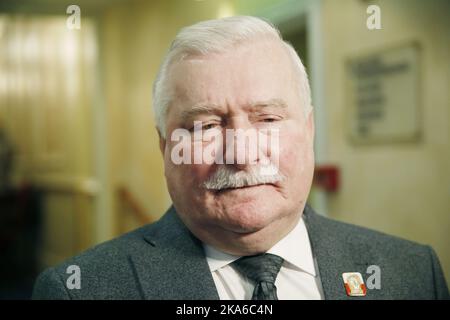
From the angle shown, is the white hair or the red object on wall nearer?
the white hair

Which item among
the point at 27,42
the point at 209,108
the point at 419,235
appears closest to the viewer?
the point at 209,108

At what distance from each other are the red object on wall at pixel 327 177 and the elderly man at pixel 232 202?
0.39m

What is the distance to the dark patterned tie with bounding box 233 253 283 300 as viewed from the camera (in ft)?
2.31

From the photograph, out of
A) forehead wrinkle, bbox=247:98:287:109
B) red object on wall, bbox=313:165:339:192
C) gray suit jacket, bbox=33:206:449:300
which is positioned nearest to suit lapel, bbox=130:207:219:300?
gray suit jacket, bbox=33:206:449:300

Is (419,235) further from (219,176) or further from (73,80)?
(73,80)

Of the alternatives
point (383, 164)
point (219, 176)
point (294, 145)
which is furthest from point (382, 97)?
point (219, 176)

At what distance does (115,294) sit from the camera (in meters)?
0.70

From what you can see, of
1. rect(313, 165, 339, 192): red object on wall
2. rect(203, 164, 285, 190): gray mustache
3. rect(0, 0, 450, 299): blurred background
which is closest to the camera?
rect(203, 164, 285, 190): gray mustache

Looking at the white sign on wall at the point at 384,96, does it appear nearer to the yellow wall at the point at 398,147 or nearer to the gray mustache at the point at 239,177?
→ the yellow wall at the point at 398,147

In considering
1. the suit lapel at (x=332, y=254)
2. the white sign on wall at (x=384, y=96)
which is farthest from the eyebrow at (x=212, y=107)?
the white sign on wall at (x=384, y=96)

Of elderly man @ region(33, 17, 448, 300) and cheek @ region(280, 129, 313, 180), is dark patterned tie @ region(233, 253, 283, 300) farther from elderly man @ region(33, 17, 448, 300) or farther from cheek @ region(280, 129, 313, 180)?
cheek @ region(280, 129, 313, 180)

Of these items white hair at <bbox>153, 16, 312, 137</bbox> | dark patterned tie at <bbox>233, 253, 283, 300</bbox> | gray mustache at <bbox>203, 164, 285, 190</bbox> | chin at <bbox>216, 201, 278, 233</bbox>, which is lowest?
dark patterned tie at <bbox>233, 253, 283, 300</bbox>

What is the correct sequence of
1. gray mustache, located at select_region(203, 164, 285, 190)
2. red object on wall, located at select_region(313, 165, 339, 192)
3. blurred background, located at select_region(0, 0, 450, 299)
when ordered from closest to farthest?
1. gray mustache, located at select_region(203, 164, 285, 190)
2. blurred background, located at select_region(0, 0, 450, 299)
3. red object on wall, located at select_region(313, 165, 339, 192)
